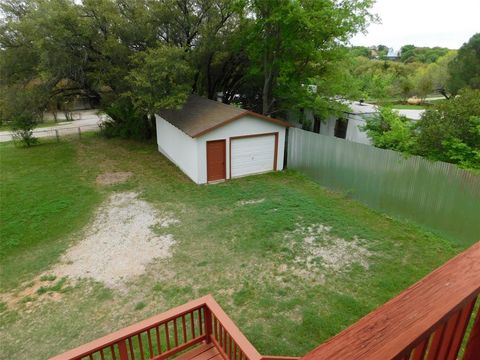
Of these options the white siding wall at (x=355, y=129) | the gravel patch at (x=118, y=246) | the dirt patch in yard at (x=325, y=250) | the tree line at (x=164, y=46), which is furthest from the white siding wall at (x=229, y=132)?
the dirt patch in yard at (x=325, y=250)

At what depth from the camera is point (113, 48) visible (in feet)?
43.7

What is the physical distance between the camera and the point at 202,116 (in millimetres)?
12016

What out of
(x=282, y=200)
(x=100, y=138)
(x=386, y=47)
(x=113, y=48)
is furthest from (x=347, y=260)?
(x=386, y=47)

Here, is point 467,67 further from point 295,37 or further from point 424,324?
point 424,324

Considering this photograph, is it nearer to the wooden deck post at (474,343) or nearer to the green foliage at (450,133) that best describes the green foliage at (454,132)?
the green foliage at (450,133)

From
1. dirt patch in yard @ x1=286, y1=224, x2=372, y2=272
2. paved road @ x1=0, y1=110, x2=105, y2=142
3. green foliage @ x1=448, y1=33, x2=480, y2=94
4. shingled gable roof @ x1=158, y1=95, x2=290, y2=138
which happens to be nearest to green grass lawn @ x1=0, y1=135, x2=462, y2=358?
dirt patch in yard @ x1=286, y1=224, x2=372, y2=272

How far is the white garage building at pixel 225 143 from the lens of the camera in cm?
1080

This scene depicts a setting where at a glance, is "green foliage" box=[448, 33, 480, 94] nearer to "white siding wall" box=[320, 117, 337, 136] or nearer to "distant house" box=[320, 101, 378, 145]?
"distant house" box=[320, 101, 378, 145]

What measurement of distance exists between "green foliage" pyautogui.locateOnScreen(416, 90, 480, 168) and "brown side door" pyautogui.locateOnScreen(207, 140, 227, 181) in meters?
6.10

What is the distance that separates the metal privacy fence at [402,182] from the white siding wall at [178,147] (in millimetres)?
4195

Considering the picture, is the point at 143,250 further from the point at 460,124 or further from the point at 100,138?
the point at 100,138

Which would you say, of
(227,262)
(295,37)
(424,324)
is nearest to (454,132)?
(227,262)

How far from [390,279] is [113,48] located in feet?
44.1

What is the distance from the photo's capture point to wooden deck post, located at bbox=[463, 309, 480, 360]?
42.3 inches
